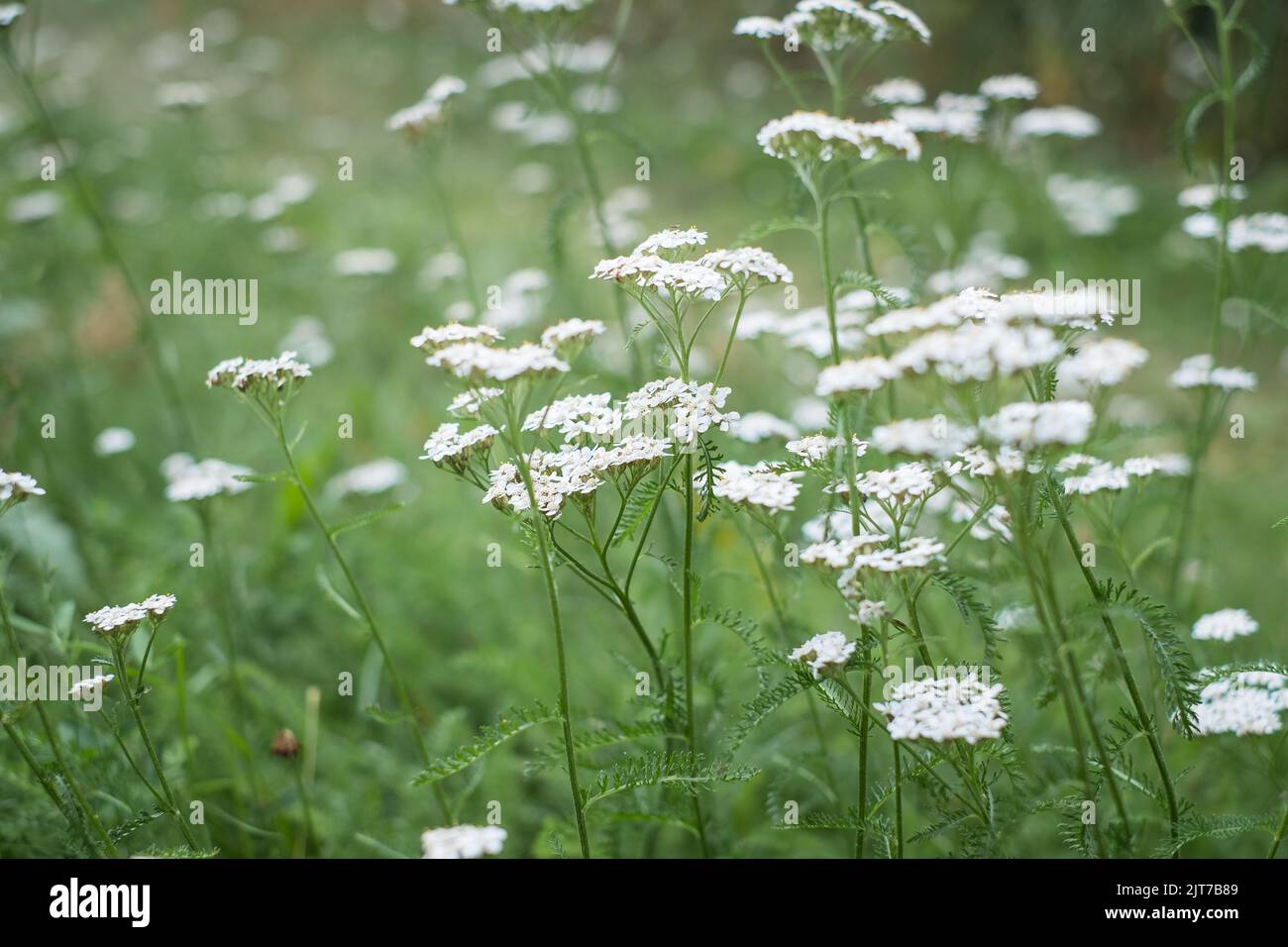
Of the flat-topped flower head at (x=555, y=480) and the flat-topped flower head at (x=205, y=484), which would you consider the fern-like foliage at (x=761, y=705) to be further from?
the flat-topped flower head at (x=205, y=484)

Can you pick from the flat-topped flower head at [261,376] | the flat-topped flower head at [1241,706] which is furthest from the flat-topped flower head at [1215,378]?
the flat-topped flower head at [261,376]

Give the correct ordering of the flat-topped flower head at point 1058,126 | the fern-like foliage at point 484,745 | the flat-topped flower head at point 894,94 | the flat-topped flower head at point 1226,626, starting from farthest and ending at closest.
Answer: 1. the flat-topped flower head at point 1058,126
2. the flat-topped flower head at point 894,94
3. the flat-topped flower head at point 1226,626
4. the fern-like foliage at point 484,745

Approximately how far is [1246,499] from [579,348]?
3644 mm

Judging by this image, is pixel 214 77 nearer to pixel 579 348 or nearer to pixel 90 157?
pixel 90 157

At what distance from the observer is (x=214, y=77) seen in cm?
800

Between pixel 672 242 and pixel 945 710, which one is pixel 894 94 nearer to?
pixel 672 242

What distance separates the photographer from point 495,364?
1.49 metres

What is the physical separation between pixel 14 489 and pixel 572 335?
99 cm

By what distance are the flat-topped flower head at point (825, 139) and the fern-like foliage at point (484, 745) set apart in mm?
1026

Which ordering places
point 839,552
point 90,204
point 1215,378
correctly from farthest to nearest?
1. point 90,204
2. point 1215,378
3. point 839,552

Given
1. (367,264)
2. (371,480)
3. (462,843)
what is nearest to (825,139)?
(462,843)

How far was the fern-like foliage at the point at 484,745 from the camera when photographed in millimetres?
1526
